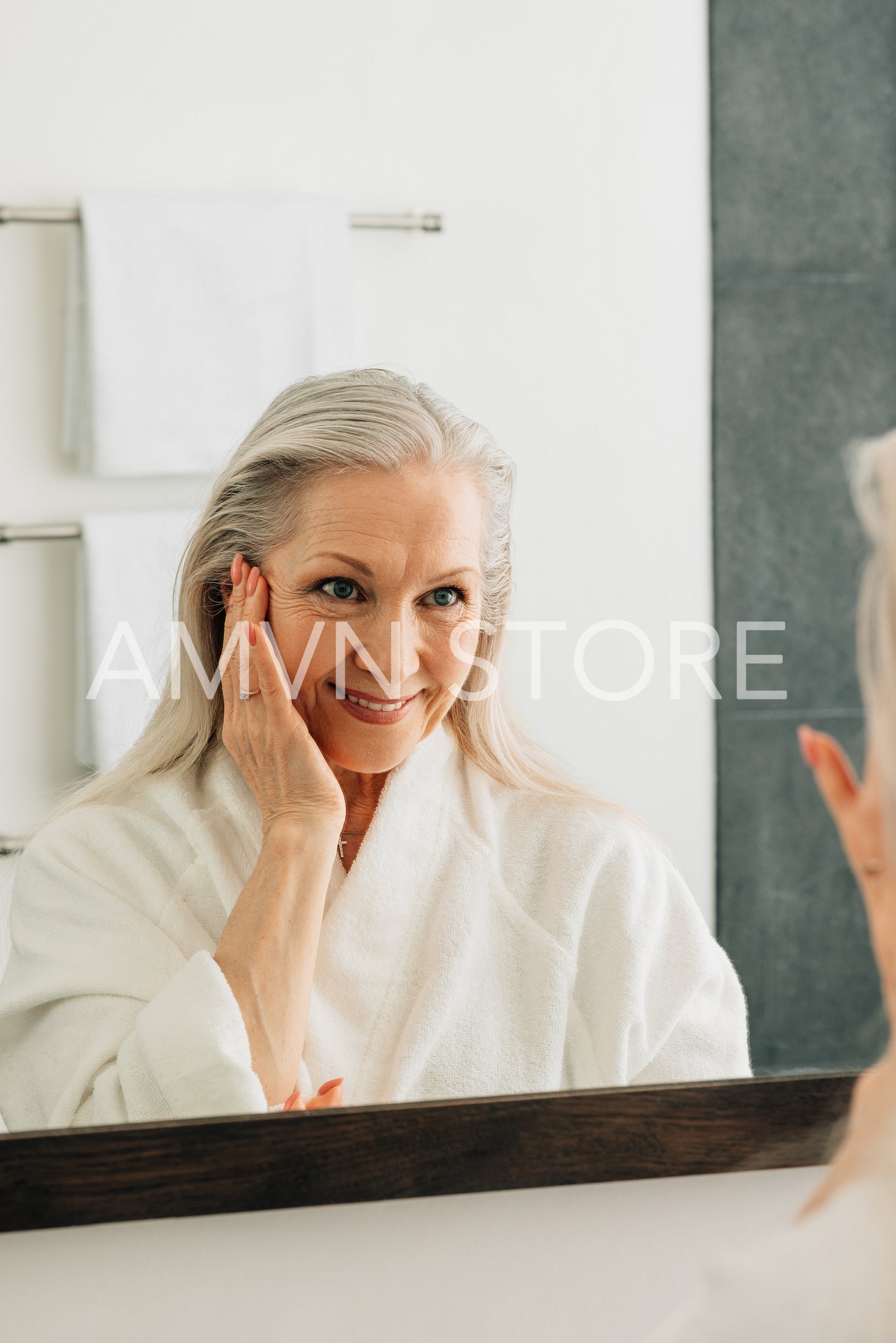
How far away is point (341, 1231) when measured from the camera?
838 mm

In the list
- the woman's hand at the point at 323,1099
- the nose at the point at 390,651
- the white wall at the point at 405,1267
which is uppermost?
the nose at the point at 390,651

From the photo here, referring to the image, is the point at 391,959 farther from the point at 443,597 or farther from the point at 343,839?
the point at 443,597

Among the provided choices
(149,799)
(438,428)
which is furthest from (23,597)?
(438,428)

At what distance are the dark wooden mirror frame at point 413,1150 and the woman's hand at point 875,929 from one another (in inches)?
13.2

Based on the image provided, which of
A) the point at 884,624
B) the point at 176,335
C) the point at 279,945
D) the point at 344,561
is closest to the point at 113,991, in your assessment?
the point at 279,945

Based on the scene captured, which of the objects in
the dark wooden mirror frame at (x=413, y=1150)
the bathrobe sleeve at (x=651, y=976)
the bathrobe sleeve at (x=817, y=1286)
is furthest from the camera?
the bathrobe sleeve at (x=651, y=976)

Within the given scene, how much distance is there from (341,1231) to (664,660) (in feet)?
1.61

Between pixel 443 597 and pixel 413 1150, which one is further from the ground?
pixel 443 597

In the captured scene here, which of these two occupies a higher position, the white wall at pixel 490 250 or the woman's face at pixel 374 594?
the white wall at pixel 490 250

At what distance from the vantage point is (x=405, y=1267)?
851 millimetres

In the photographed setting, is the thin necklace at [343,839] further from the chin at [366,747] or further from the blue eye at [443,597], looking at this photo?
the blue eye at [443,597]

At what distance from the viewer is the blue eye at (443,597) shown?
87cm

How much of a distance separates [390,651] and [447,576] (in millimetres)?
71

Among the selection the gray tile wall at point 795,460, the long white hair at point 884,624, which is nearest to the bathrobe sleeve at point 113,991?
the gray tile wall at point 795,460
